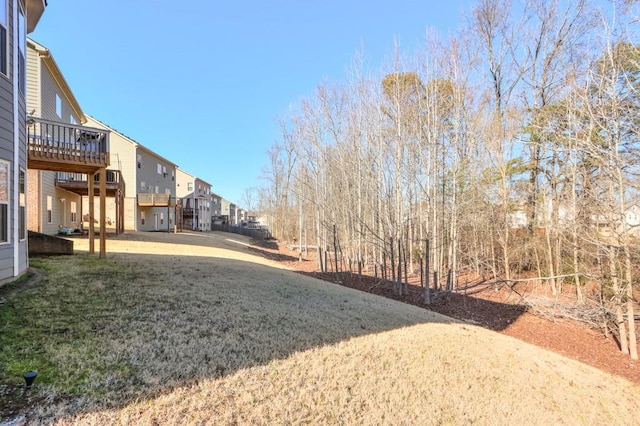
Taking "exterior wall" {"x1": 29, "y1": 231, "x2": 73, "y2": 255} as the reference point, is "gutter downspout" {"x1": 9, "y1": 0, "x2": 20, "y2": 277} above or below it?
above

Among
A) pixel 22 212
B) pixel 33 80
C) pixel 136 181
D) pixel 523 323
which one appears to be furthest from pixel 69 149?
pixel 136 181

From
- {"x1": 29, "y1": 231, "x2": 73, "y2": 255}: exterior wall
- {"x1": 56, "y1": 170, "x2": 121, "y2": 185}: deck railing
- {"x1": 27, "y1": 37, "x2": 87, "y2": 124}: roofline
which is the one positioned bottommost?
{"x1": 29, "y1": 231, "x2": 73, "y2": 255}: exterior wall

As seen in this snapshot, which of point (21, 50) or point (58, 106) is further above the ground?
point (58, 106)

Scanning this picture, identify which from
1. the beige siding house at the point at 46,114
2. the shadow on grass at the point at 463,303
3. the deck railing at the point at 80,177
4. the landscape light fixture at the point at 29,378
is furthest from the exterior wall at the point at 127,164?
the landscape light fixture at the point at 29,378

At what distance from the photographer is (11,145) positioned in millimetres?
5359

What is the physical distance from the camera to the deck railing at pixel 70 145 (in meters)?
7.78

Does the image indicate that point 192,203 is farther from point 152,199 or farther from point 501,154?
point 501,154

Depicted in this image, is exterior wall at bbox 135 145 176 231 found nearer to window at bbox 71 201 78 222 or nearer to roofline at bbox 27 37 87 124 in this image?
window at bbox 71 201 78 222

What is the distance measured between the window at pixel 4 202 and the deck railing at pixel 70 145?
2976 millimetres

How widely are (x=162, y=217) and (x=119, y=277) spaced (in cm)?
2351

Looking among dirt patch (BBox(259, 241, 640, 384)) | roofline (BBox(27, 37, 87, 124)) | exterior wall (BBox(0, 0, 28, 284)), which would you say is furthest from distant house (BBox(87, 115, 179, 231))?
dirt patch (BBox(259, 241, 640, 384))

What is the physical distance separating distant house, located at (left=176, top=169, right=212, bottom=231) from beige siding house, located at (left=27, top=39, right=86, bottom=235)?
17.3 metres

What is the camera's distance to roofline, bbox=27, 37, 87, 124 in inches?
446

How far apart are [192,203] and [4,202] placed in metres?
30.7
